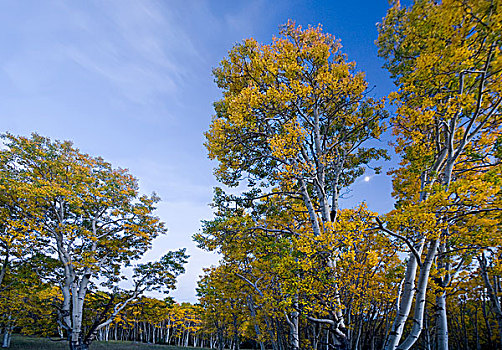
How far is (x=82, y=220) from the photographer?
1605 centimetres

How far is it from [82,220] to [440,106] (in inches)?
762

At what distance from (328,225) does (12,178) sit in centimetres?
1579

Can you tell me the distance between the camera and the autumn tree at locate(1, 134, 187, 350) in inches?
534

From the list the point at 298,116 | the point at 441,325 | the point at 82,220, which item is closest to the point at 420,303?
the point at 441,325

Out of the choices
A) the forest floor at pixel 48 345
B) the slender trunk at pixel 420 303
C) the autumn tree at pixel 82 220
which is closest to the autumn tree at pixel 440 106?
the slender trunk at pixel 420 303

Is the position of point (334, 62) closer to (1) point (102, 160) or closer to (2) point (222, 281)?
(2) point (222, 281)

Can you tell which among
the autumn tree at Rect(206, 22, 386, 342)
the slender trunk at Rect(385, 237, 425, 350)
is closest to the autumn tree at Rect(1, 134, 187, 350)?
the autumn tree at Rect(206, 22, 386, 342)

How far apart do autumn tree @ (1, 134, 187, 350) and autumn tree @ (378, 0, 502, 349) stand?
13815 mm

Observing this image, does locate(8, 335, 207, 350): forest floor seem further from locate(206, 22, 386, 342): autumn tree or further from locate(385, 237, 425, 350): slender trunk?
locate(385, 237, 425, 350): slender trunk

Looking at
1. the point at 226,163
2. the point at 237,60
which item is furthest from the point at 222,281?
the point at 237,60

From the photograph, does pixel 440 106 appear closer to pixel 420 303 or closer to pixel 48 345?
pixel 420 303

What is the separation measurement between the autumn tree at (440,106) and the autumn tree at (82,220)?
13815 mm

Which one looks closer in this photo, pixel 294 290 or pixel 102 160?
pixel 294 290

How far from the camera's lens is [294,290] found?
A: 20.2ft
